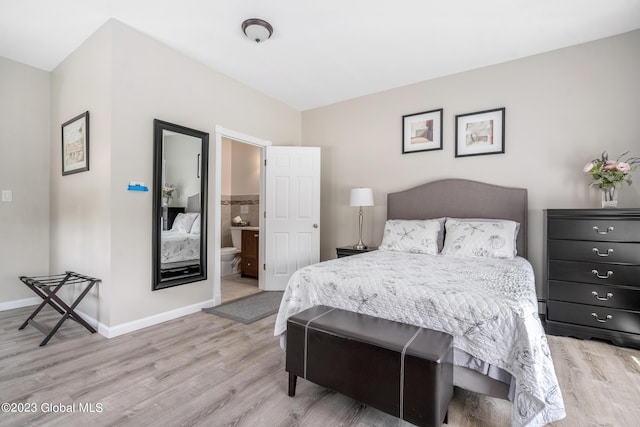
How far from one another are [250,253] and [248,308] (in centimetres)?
169

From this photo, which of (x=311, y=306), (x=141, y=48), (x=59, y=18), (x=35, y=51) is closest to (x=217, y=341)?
(x=311, y=306)

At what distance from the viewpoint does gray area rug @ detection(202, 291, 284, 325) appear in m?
3.21

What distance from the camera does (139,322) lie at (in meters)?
2.88

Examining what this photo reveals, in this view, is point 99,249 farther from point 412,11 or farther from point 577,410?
point 577,410

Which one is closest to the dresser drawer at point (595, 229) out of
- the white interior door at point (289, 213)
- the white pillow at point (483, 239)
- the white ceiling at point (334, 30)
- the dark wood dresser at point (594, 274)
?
the dark wood dresser at point (594, 274)

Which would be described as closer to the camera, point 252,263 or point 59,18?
point 59,18

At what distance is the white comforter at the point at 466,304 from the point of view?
1376mm

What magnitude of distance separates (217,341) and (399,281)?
169 centimetres

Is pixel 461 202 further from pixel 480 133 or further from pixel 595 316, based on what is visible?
pixel 595 316

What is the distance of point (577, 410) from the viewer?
1714 mm

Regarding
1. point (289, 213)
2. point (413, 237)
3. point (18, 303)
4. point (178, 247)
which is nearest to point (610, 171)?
point (413, 237)

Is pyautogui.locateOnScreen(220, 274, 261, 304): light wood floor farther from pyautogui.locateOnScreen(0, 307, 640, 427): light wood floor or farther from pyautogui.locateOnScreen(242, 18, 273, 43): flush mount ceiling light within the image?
pyautogui.locateOnScreen(242, 18, 273, 43): flush mount ceiling light

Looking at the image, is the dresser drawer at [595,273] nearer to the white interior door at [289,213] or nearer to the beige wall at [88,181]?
the white interior door at [289,213]

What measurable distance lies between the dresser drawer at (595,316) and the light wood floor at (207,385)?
17 centimetres
